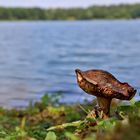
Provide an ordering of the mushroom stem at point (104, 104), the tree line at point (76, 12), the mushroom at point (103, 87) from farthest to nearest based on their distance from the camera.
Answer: the tree line at point (76, 12) < the mushroom stem at point (104, 104) < the mushroom at point (103, 87)

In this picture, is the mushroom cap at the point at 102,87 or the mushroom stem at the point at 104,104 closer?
the mushroom cap at the point at 102,87

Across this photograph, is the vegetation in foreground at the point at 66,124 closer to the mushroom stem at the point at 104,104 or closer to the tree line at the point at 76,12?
the mushroom stem at the point at 104,104

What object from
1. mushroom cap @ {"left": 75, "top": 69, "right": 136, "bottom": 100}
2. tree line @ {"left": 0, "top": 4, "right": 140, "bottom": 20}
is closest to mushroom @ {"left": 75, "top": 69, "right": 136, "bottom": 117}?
mushroom cap @ {"left": 75, "top": 69, "right": 136, "bottom": 100}

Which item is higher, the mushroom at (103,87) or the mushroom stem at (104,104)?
the mushroom at (103,87)

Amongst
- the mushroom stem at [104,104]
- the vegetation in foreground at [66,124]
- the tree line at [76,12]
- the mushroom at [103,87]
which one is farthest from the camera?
the tree line at [76,12]

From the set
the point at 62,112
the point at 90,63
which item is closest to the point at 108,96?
the point at 62,112

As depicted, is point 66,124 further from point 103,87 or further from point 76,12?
point 76,12

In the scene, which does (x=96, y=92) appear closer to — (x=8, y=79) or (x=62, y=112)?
(x=62, y=112)

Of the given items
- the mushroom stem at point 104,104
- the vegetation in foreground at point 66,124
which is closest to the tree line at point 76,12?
the vegetation in foreground at point 66,124
